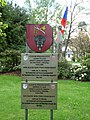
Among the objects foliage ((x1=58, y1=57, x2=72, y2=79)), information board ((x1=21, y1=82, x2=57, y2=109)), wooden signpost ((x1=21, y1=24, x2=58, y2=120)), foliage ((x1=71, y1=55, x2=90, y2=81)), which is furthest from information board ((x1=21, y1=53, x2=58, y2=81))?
foliage ((x1=58, y1=57, x2=72, y2=79))

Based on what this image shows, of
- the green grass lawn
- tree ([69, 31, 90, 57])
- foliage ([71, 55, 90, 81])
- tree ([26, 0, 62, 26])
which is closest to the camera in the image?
the green grass lawn

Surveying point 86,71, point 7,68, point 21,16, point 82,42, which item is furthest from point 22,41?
point 82,42

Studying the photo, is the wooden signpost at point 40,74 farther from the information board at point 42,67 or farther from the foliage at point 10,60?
the foliage at point 10,60

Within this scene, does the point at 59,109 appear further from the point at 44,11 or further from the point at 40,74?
the point at 44,11

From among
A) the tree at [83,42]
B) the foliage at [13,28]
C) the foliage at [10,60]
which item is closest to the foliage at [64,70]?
the foliage at [10,60]

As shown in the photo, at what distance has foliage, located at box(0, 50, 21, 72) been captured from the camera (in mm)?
18619

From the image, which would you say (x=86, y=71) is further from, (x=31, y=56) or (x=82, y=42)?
(x=82, y=42)

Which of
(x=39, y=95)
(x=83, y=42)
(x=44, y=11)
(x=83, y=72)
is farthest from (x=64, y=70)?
(x=83, y=42)

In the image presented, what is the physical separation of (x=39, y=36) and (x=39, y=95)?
1.14m

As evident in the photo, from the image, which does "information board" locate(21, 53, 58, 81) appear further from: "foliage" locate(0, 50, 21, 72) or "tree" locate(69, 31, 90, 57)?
"tree" locate(69, 31, 90, 57)

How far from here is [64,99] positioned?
360 inches

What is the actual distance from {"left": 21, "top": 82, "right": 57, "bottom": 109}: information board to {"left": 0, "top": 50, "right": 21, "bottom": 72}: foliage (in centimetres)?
1327

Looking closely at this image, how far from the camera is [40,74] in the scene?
17.5ft

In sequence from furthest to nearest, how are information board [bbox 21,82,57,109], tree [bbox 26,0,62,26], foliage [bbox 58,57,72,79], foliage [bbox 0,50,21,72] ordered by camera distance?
tree [bbox 26,0,62,26] → foliage [bbox 0,50,21,72] → foliage [bbox 58,57,72,79] → information board [bbox 21,82,57,109]
